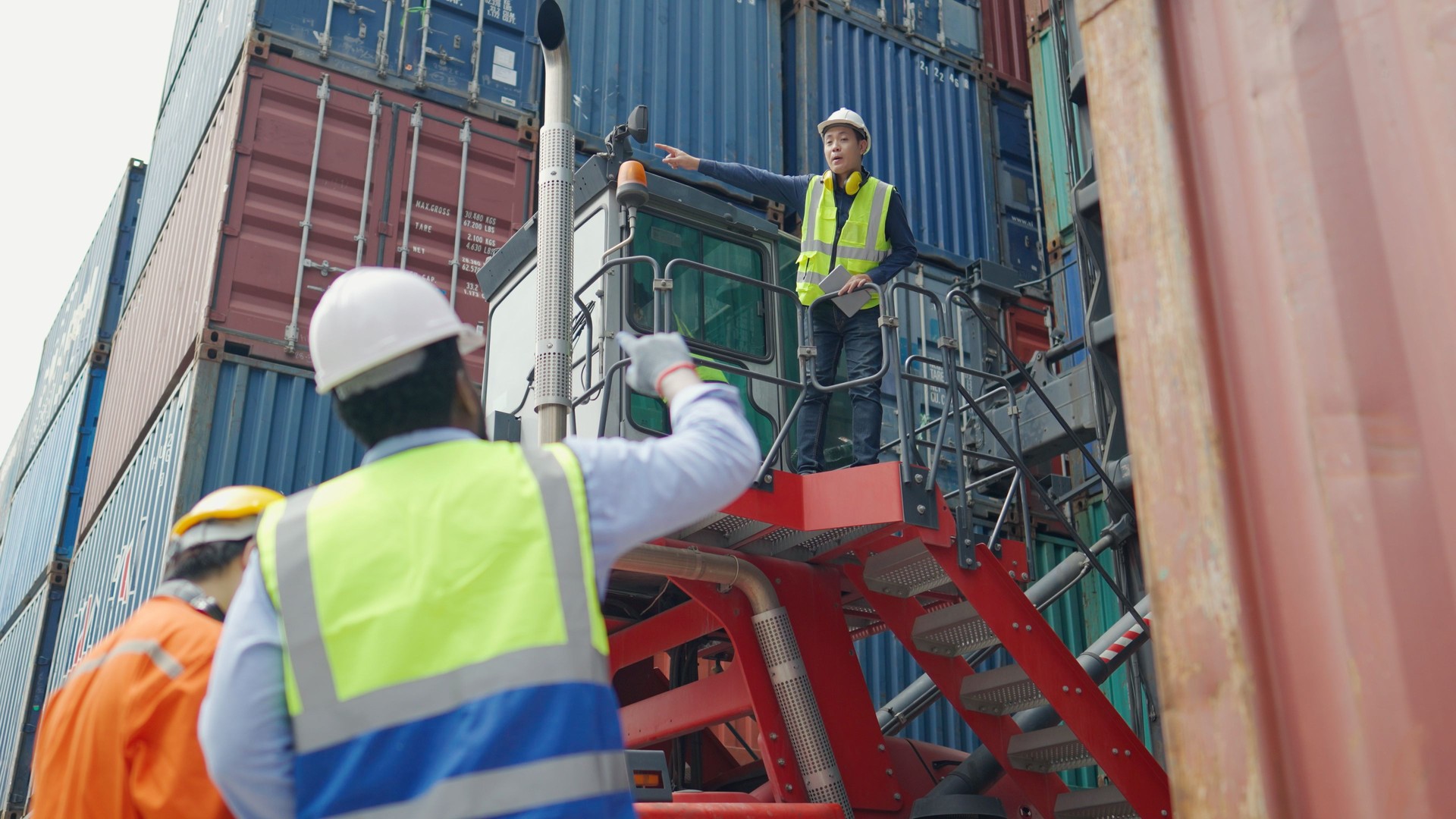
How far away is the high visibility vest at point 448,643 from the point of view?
5.49ft

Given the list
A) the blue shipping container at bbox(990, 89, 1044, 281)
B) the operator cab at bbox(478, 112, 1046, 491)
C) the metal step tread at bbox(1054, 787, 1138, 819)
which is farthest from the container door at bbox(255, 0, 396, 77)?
the metal step tread at bbox(1054, 787, 1138, 819)

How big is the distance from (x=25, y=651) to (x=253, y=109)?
21.9 feet

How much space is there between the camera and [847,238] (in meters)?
6.24

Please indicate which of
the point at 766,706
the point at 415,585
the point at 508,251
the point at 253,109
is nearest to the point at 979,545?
the point at 766,706

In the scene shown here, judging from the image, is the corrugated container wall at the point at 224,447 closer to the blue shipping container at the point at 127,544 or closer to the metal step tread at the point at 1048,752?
the blue shipping container at the point at 127,544

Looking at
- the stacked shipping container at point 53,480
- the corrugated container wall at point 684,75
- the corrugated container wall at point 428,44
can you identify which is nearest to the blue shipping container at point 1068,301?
the corrugated container wall at point 684,75

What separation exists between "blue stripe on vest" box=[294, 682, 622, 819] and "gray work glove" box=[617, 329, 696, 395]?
0.59m

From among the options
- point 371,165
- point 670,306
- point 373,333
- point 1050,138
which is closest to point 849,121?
point 670,306

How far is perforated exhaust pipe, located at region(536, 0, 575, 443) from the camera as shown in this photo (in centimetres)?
370

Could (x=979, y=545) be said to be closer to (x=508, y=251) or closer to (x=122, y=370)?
(x=508, y=251)

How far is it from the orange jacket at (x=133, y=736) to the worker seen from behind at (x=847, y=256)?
12.4 feet

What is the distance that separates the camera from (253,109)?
965 cm

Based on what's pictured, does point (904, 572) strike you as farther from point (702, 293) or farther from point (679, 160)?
point (679, 160)

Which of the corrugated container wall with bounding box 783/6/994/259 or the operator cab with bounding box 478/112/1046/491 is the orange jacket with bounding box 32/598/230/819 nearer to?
the operator cab with bounding box 478/112/1046/491
